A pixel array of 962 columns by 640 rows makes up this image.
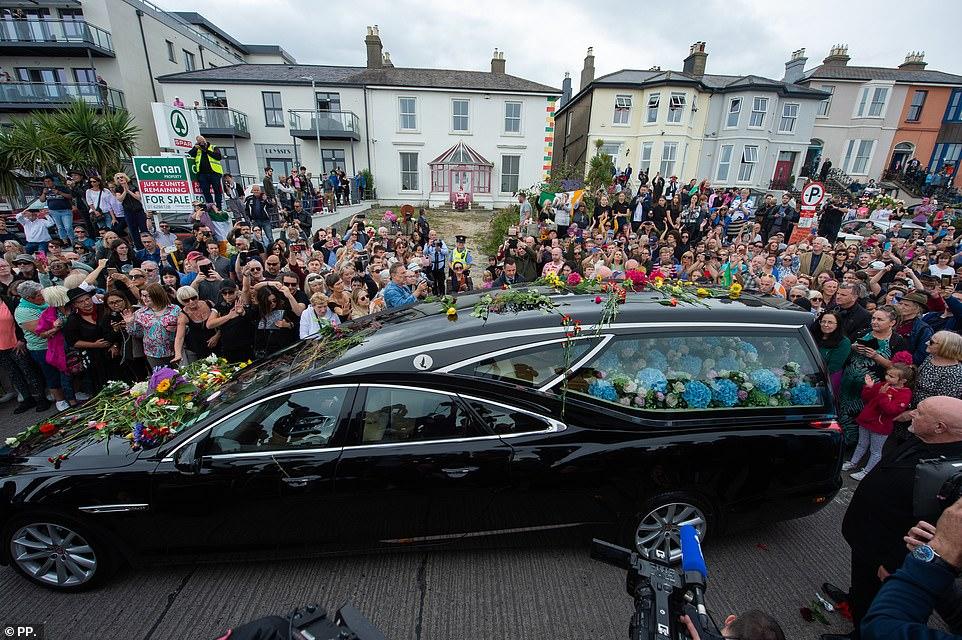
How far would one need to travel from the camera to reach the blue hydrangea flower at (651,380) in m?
Answer: 2.92

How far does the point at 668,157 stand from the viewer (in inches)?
1001

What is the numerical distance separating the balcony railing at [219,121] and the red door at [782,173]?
31.8 metres

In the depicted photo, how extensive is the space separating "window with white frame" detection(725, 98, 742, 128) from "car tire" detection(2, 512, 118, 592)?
31221mm

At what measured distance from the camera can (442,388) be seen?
108 inches

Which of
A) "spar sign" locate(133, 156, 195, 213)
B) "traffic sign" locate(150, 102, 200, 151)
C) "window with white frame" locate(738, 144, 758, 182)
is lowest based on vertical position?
"spar sign" locate(133, 156, 195, 213)

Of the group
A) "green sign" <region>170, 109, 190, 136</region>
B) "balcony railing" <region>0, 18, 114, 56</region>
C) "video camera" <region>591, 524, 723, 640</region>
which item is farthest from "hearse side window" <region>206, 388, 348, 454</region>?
"balcony railing" <region>0, 18, 114, 56</region>

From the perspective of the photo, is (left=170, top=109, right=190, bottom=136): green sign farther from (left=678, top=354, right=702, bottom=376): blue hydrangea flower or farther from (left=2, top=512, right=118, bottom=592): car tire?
(left=678, top=354, right=702, bottom=376): blue hydrangea flower

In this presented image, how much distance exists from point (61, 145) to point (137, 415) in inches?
587

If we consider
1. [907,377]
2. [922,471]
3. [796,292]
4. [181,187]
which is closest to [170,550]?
[922,471]

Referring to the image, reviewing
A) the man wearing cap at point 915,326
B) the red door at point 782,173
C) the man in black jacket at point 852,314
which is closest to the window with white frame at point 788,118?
the red door at point 782,173

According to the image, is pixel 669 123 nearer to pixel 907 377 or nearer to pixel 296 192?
pixel 296 192

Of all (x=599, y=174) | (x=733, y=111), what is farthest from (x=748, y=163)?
(x=599, y=174)

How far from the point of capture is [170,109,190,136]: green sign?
10.4 m

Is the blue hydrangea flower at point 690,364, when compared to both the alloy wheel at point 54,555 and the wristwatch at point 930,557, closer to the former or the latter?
the wristwatch at point 930,557
